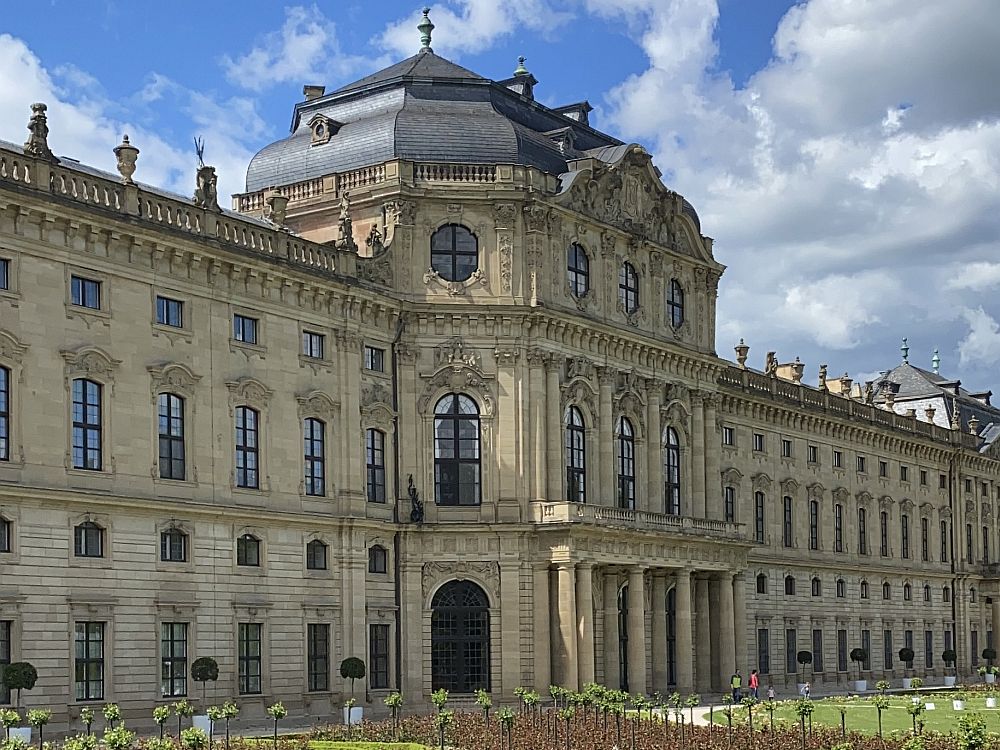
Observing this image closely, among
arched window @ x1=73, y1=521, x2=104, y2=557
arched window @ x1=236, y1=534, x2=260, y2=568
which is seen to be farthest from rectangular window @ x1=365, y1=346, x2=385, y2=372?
arched window @ x1=73, y1=521, x2=104, y2=557

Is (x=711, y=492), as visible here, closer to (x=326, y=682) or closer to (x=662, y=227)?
(x=662, y=227)

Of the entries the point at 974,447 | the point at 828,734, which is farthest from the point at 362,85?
the point at 974,447

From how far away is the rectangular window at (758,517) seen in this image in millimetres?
81938

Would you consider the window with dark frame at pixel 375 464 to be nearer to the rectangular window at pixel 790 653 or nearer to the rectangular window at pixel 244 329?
the rectangular window at pixel 244 329

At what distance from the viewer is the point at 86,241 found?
47.8 metres

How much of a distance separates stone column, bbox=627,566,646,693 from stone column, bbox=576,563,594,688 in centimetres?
349

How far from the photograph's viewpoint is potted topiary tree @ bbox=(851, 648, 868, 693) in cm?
8106

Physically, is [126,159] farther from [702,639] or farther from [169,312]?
[702,639]

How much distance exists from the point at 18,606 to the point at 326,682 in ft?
42.6

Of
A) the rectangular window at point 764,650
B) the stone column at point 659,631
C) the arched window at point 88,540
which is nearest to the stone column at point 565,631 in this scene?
the stone column at point 659,631

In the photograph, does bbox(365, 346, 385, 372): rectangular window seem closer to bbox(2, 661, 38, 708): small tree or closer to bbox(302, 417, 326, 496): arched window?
bbox(302, 417, 326, 496): arched window

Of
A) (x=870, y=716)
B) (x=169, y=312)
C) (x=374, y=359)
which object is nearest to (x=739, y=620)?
(x=870, y=716)

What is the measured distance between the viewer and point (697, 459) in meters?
71.6

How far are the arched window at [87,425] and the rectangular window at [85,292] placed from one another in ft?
7.02
